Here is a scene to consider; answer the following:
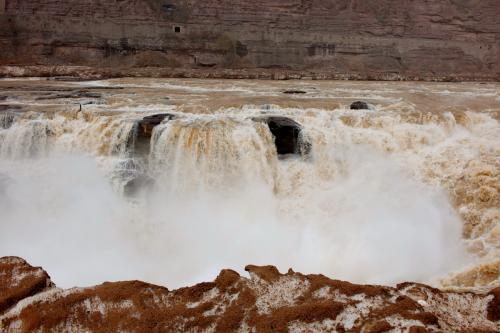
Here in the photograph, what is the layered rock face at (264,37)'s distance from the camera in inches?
1016

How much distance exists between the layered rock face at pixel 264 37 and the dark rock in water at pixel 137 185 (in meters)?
15.9

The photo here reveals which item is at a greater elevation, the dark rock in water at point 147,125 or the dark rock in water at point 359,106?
the dark rock in water at point 359,106

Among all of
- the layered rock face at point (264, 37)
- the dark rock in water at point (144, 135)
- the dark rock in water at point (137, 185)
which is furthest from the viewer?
the layered rock face at point (264, 37)

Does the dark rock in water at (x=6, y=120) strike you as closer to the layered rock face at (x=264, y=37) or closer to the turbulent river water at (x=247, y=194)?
the turbulent river water at (x=247, y=194)

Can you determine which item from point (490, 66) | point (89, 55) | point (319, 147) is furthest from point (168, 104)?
point (490, 66)

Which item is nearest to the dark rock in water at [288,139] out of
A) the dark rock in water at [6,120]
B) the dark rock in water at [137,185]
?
the dark rock in water at [137,185]

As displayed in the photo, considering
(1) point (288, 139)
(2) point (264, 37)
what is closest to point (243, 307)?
(1) point (288, 139)

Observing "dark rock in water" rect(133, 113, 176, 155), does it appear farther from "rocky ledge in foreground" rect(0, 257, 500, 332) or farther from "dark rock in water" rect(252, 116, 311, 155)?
"rocky ledge in foreground" rect(0, 257, 500, 332)

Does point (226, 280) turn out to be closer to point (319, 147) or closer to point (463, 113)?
point (319, 147)

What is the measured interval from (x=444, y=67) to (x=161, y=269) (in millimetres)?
28810

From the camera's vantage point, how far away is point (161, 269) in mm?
7477

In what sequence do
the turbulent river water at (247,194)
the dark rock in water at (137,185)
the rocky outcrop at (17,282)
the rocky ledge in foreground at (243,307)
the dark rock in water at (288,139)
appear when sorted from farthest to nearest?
1. the dark rock in water at (288,139)
2. the dark rock in water at (137,185)
3. the turbulent river water at (247,194)
4. the rocky outcrop at (17,282)
5. the rocky ledge in foreground at (243,307)

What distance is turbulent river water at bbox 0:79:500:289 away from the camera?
7.21 meters

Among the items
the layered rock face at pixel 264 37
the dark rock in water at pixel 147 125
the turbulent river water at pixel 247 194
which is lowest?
the turbulent river water at pixel 247 194
